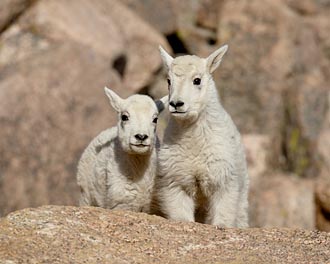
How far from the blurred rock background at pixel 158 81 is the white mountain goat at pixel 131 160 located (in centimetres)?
832

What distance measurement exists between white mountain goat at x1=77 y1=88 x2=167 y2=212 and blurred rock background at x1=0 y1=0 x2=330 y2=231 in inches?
327

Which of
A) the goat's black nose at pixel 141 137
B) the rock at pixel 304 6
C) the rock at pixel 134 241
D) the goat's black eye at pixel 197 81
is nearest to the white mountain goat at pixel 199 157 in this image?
the goat's black eye at pixel 197 81

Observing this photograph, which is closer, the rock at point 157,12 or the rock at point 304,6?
the rock at point 157,12

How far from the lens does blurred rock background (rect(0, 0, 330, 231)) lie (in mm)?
24156

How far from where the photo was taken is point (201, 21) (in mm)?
33188

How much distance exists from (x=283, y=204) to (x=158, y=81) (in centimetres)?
627

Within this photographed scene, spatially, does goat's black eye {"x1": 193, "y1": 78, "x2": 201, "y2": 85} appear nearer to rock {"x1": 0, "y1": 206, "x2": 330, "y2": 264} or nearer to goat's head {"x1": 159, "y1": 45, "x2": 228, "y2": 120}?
goat's head {"x1": 159, "y1": 45, "x2": 228, "y2": 120}

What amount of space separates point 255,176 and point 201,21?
804 centimetres

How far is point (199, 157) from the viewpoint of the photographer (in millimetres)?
14625

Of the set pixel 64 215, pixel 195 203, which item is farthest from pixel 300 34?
pixel 64 215

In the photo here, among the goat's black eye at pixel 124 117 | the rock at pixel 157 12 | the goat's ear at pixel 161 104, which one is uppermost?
the goat's ear at pixel 161 104

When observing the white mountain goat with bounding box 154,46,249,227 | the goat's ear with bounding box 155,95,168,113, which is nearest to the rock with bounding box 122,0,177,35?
the goat's ear with bounding box 155,95,168,113

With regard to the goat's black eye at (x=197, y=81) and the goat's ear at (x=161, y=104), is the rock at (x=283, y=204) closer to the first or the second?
the goat's ear at (x=161, y=104)

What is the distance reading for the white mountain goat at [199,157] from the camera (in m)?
14.5
